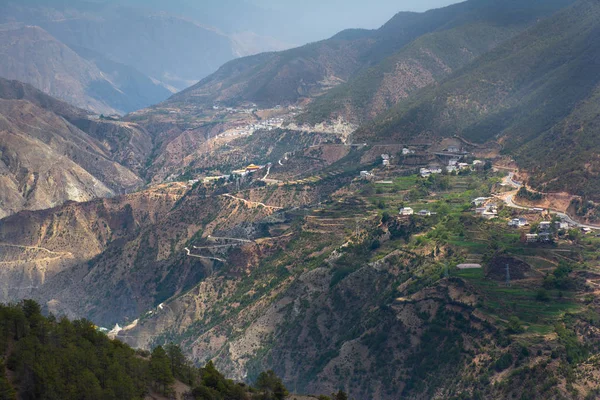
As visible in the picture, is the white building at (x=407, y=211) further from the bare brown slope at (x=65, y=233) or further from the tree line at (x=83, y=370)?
the bare brown slope at (x=65, y=233)

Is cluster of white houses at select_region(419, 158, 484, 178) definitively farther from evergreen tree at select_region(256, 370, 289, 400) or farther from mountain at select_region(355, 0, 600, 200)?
evergreen tree at select_region(256, 370, 289, 400)

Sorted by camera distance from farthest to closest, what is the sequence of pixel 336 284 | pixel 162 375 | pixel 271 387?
pixel 336 284
pixel 271 387
pixel 162 375

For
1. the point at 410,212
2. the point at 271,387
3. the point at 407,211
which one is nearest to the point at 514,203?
the point at 410,212

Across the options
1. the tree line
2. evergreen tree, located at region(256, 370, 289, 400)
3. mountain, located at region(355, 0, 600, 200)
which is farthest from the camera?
mountain, located at region(355, 0, 600, 200)

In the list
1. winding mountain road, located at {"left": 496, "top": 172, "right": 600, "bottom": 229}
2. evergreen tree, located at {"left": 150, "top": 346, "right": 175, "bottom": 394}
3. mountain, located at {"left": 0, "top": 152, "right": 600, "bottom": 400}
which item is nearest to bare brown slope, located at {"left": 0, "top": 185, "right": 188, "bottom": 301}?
mountain, located at {"left": 0, "top": 152, "right": 600, "bottom": 400}

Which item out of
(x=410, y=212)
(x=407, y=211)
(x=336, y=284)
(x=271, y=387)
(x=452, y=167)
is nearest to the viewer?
(x=271, y=387)

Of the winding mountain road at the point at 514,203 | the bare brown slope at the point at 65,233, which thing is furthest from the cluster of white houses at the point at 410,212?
the bare brown slope at the point at 65,233

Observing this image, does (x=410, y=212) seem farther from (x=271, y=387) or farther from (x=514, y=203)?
(x=271, y=387)

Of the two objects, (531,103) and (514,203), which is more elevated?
(531,103)
